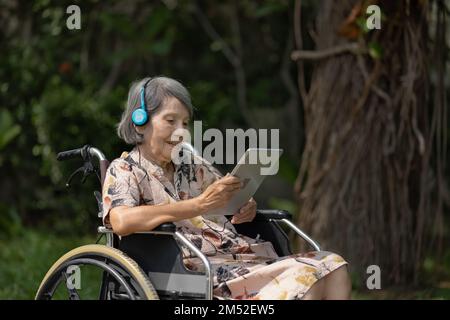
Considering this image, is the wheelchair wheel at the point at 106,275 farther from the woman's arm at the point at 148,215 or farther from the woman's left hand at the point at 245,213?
the woman's left hand at the point at 245,213

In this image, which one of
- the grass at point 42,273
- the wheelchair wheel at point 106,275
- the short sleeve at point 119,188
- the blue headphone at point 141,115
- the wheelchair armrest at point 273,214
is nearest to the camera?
the wheelchair wheel at point 106,275

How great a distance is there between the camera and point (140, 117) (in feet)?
10.2

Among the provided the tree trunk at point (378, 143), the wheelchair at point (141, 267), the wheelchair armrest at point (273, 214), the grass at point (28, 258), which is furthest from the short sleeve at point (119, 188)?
the tree trunk at point (378, 143)

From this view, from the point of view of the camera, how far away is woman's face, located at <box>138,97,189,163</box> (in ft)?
10.3

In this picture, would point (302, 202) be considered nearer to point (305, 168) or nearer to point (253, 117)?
point (305, 168)

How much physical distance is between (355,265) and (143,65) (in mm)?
3807

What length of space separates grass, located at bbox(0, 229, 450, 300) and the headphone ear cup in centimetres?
159

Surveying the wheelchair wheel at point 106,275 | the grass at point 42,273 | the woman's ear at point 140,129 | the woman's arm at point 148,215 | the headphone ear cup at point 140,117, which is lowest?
the grass at point 42,273

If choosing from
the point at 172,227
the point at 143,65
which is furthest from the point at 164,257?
the point at 143,65

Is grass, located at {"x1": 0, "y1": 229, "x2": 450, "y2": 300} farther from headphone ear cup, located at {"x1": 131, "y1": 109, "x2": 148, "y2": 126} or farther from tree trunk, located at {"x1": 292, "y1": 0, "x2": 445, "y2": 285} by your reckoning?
headphone ear cup, located at {"x1": 131, "y1": 109, "x2": 148, "y2": 126}

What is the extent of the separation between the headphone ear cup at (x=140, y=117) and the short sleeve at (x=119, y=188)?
16 centimetres

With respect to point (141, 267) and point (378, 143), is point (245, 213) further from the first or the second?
point (378, 143)

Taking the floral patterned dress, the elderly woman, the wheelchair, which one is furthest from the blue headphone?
the wheelchair

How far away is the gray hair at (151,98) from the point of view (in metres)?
3.15
